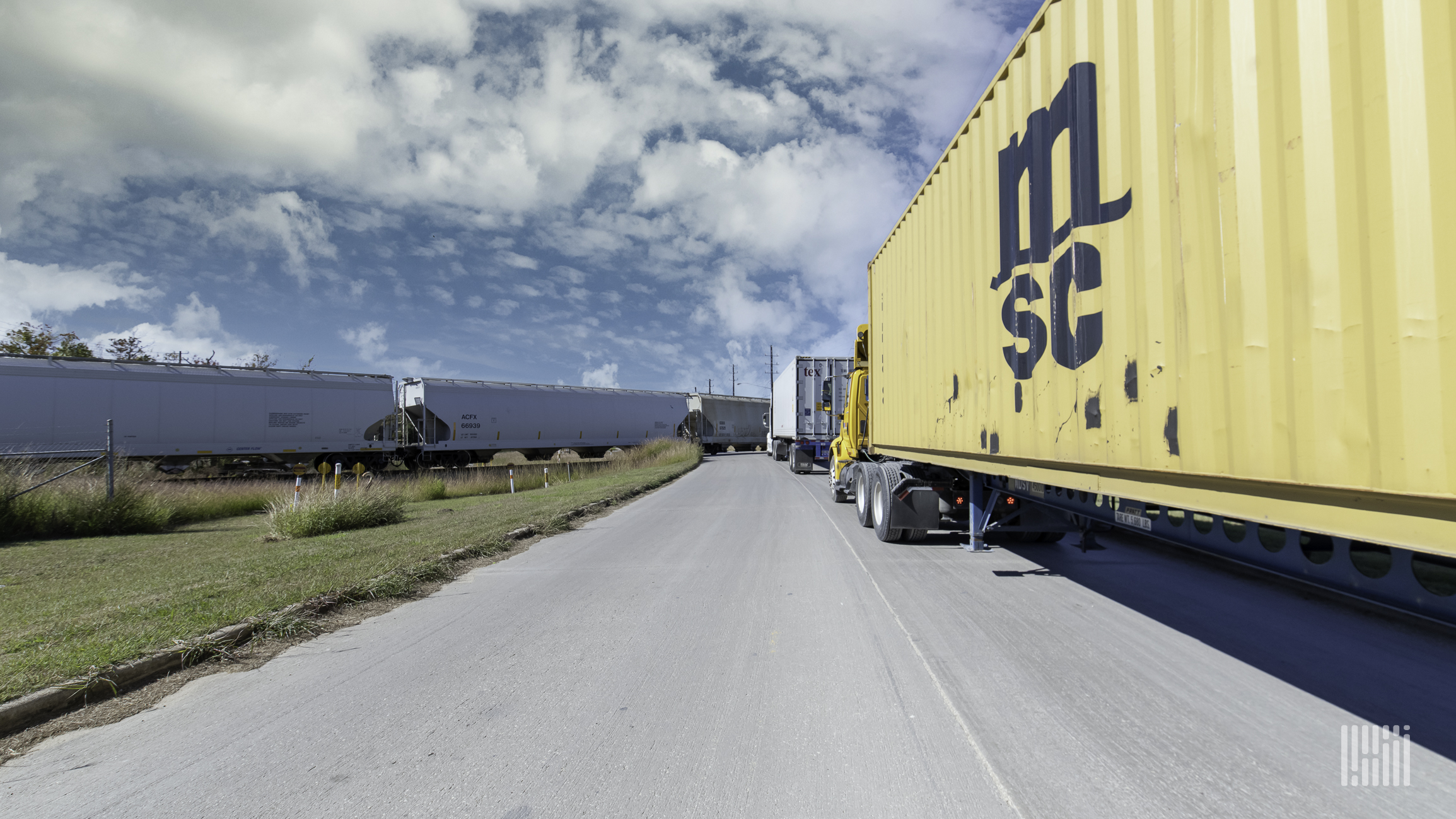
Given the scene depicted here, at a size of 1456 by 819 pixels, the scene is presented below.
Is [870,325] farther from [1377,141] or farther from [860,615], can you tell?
[1377,141]

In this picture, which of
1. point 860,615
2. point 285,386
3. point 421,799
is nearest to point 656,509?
point 860,615

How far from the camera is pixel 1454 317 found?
2072 millimetres

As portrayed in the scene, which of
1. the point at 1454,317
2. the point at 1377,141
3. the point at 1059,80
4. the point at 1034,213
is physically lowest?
the point at 1454,317

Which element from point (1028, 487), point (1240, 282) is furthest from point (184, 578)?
point (1240, 282)

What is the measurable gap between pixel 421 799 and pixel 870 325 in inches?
404

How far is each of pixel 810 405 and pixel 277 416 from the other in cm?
1913

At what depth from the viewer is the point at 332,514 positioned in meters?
10.6

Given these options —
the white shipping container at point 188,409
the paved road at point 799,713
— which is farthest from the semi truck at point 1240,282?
the white shipping container at point 188,409

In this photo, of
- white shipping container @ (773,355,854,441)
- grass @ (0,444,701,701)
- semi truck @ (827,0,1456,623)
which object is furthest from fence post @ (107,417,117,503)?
white shipping container @ (773,355,854,441)

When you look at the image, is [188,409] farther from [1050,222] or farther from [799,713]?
[1050,222]

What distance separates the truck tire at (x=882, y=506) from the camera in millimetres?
8594

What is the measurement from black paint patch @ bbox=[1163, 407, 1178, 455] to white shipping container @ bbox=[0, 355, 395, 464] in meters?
21.3

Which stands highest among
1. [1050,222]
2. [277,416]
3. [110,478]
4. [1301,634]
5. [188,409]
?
[1050,222]

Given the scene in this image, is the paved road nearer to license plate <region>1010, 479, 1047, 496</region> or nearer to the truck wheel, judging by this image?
license plate <region>1010, 479, 1047, 496</region>
